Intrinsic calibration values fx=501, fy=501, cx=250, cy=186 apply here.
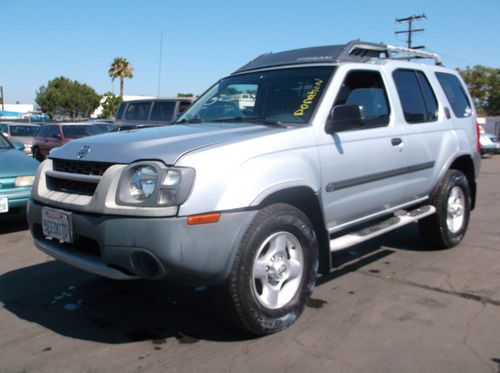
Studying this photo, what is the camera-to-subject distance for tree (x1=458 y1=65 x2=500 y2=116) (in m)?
48.2

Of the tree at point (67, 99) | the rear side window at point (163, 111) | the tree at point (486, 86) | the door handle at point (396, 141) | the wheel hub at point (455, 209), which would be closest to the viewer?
the door handle at point (396, 141)

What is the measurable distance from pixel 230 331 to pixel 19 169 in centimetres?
448

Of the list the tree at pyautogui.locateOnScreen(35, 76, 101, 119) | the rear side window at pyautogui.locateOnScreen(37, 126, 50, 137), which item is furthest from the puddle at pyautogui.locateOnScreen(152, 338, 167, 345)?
the tree at pyautogui.locateOnScreen(35, 76, 101, 119)

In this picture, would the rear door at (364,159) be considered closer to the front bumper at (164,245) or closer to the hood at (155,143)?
the hood at (155,143)

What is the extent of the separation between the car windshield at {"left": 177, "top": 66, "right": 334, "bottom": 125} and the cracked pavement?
1.48m

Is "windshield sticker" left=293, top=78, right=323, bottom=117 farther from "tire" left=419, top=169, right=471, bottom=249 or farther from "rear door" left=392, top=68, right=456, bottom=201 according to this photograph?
"tire" left=419, top=169, right=471, bottom=249

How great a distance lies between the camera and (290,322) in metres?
3.42

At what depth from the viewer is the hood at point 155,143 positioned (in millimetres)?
3043

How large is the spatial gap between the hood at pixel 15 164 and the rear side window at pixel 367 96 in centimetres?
447

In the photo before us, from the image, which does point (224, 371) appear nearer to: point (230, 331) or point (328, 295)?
point (230, 331)

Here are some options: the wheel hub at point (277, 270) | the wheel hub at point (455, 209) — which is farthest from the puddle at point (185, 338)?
the wheel hub at point (455, 209)

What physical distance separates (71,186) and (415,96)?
3.33m

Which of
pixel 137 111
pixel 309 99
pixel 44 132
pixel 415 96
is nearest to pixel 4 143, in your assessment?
pixel 309 99

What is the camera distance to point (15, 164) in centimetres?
670
